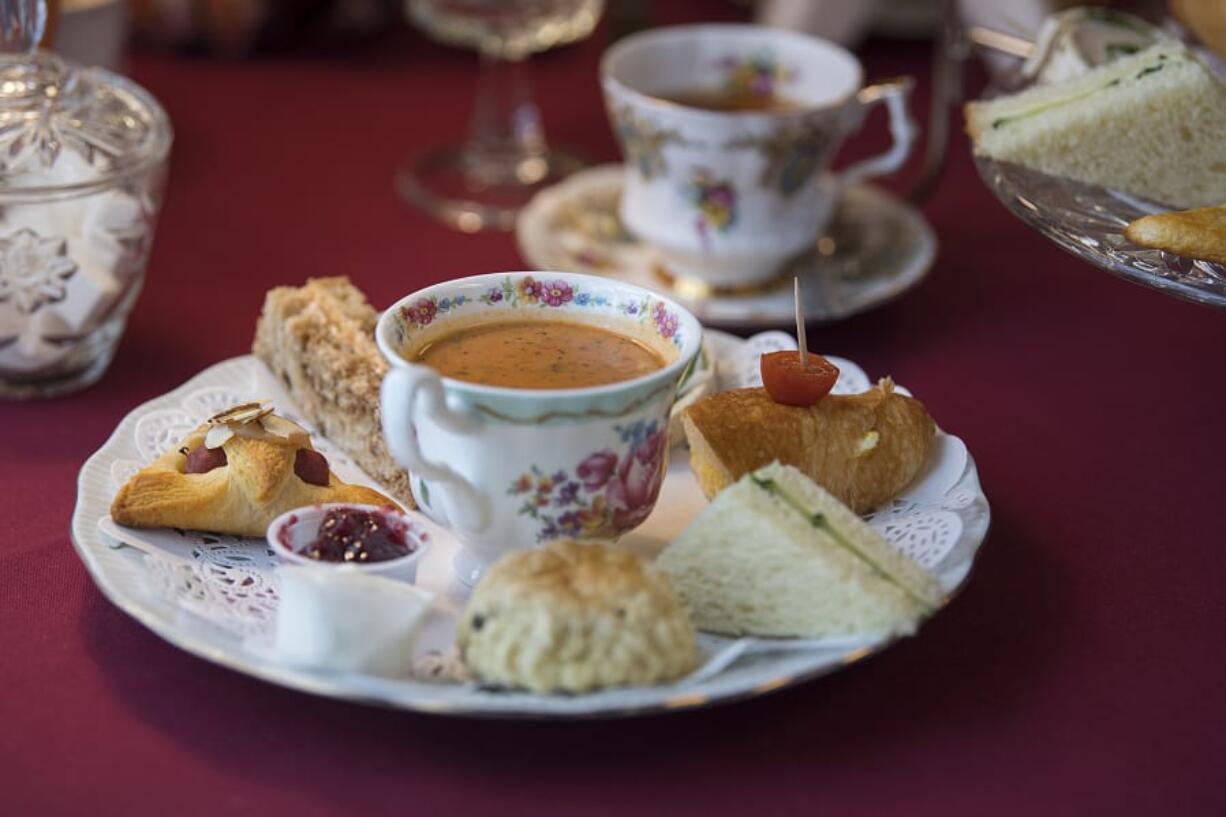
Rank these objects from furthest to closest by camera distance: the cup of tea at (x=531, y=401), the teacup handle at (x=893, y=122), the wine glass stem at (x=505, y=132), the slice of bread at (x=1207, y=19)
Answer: the wine glass stem at (x=505, y=132), the teacup handle at (x=893, y=122), the slice of bread at (x=1207, y=19), the cup of tea at (x=531, y=401)

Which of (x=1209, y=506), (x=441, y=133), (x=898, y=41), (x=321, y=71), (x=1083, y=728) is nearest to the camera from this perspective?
(x=1083, y=728)

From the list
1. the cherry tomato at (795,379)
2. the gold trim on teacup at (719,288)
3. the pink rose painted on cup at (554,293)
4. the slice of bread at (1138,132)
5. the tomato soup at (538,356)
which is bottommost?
the gold trim on teacup at (719,288)

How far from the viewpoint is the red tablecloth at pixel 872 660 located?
3.88ft

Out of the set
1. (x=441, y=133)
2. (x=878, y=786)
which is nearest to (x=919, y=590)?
(x=878, y=786)

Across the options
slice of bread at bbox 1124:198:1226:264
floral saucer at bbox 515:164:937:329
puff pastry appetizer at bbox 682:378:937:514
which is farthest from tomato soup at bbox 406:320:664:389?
floral saucer at bbox 515:164:937:329

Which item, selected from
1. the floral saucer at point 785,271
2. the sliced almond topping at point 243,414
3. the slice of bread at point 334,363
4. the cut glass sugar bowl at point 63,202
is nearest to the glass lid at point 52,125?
the cut glass sugar bowl at point 63,202

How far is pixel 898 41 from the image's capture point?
10.8 ft

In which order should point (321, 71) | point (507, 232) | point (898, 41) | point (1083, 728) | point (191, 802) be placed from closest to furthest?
point (191, 802)
point (1083, 728)
point (507, 232)
point (321, 71)
point (898, 41)

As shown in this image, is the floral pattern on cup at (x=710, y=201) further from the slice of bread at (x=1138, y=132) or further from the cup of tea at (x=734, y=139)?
the slice of bread at (x=1138, y=132)

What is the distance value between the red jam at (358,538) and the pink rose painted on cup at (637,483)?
0.19 metres

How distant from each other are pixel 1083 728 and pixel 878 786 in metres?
0.22

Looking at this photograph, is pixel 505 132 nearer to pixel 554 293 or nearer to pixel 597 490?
pixel 554 293

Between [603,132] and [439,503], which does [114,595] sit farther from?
[603,132]

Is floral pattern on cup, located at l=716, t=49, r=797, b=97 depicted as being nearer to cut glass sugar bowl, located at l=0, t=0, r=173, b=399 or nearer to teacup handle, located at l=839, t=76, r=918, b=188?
teacup handle, located at l=839, t=76, r=918, b=188
